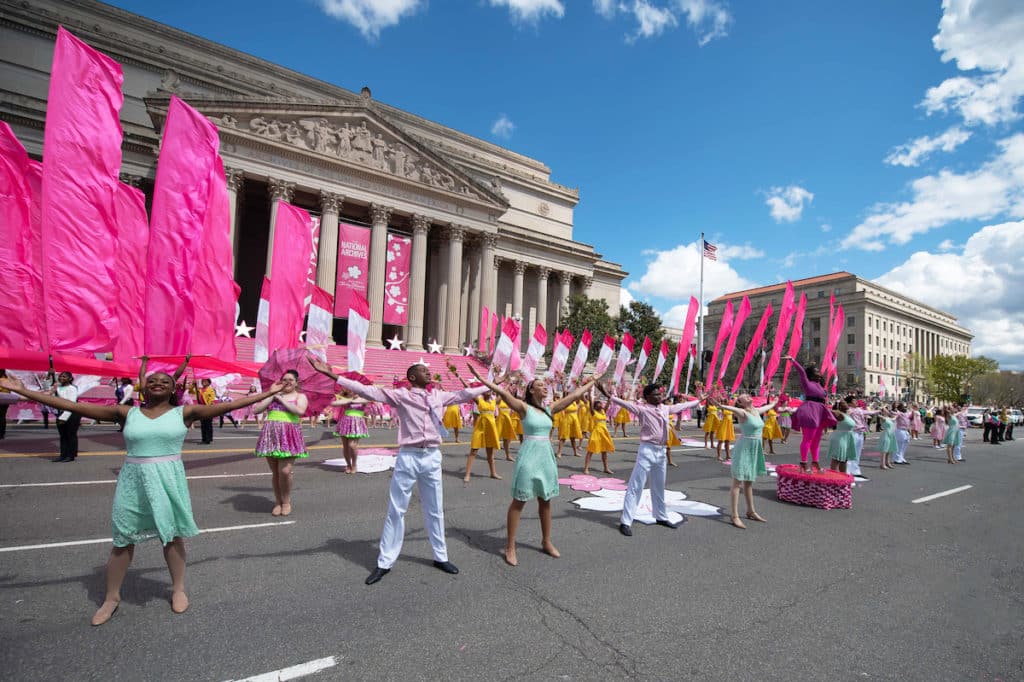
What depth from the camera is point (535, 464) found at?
5.36m

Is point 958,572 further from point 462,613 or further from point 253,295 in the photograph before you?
point 253,295

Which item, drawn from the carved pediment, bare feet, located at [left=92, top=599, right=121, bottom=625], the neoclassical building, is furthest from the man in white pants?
the carved pediment

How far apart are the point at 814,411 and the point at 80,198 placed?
10554mm

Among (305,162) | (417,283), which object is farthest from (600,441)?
(305,162)

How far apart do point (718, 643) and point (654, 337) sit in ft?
113

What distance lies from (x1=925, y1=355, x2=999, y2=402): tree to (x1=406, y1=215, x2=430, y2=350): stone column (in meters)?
71.3

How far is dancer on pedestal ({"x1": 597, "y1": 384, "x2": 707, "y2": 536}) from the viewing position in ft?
21.9

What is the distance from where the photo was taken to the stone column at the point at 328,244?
31.8 m

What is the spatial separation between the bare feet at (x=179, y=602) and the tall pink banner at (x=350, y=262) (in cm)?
2766

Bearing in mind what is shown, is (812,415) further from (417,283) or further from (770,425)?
(417,283)

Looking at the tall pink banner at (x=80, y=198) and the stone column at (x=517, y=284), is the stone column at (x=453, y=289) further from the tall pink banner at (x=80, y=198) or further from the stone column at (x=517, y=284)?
the tall pink banner at (x=80, y=198)

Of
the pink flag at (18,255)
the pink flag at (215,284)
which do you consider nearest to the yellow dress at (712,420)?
the pink flag at (215,284)

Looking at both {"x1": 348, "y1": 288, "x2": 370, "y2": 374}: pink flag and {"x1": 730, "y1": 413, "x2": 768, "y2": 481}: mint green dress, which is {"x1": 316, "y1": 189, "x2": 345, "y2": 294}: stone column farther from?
{"x1": 730, "y1": 413, "x2": 768, "y2": 481}: mint green dress

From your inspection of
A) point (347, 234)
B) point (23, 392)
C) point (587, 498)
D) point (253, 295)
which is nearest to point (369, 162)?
point (347, 234)
